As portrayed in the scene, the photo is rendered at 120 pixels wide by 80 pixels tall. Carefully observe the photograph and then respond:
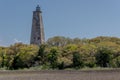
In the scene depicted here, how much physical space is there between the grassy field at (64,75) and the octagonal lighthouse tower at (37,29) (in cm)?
3507

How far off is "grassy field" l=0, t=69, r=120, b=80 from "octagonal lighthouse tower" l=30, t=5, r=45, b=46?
115 ft

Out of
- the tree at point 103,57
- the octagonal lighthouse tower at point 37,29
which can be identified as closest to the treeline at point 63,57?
the tree at point 103,57

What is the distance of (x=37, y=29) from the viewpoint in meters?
70.4

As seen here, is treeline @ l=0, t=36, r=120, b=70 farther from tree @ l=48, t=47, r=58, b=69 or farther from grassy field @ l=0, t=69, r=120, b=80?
grassy field @ l=0, t=69, r=120, b=80

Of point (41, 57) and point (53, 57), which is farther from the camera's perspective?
point (41, 57)

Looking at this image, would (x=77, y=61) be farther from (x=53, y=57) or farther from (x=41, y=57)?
(x=41, y=57)

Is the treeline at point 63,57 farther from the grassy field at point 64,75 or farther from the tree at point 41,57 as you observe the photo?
the grassy field at point 64,75

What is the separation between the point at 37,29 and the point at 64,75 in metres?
40.5

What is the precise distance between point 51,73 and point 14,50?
19.4 meters

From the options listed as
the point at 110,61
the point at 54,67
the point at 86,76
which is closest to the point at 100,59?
the point at 110,61

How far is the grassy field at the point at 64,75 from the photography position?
91.6ft

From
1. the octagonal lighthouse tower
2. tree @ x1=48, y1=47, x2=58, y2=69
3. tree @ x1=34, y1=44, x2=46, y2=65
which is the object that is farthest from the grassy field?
the octagonal lighthouse tower

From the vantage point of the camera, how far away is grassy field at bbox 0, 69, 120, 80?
2791cm

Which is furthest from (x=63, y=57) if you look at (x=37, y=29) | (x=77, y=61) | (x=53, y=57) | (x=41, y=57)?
(x=37, y=29)
